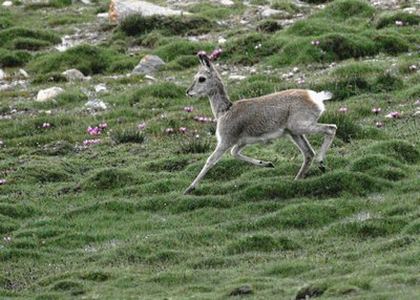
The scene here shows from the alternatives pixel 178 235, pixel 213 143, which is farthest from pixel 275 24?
pixel 178 235

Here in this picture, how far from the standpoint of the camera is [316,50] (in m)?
28.3

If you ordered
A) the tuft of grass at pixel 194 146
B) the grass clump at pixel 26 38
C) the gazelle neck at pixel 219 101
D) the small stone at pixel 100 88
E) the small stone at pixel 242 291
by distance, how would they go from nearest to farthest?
1. the small stone at pixel 242 291
2. the gazelle neck at pixel 219 101
3. the tuft of grass at pixel 194 146
4. the small stone at pixel 100 88
5. the grass clump at pixel 26 38

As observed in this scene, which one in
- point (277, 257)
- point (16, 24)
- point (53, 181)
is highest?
point (277, 257)

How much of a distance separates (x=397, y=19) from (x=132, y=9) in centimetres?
977

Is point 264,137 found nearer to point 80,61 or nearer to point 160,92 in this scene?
point 160,92

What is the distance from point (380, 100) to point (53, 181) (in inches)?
309

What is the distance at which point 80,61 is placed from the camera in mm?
30891

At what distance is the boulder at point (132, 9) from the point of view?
35625mm

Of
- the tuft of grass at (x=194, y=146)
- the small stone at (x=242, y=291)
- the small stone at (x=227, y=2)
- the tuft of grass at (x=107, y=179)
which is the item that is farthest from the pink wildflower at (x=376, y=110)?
the small stone at (x=227, y=2)

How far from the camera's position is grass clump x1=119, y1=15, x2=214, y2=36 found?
34.2m

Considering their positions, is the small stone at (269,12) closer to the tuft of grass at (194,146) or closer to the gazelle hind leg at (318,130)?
the tuft of grass at (194,146)

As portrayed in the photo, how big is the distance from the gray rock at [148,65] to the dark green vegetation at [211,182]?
0.34 metres

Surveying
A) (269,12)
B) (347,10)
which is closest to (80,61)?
(269,12)

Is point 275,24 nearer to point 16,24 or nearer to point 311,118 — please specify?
point 16,24
